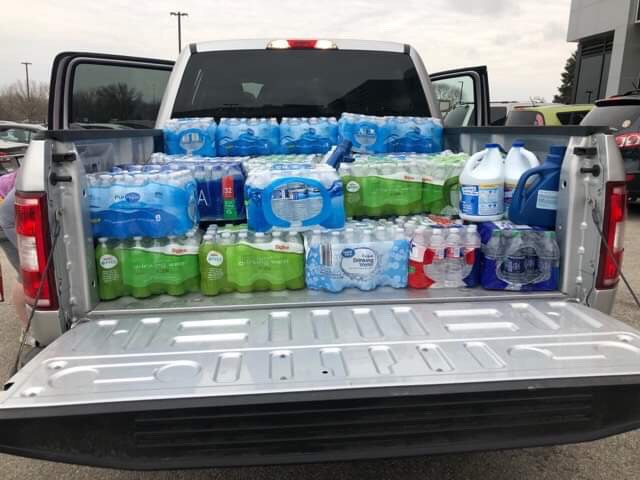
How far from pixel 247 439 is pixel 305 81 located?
10.3 ft

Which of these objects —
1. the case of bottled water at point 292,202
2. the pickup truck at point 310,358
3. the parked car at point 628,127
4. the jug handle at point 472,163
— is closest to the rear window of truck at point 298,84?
the pickup truck at point 310,358

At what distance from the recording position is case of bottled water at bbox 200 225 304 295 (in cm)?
271

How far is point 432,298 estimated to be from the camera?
258 cm

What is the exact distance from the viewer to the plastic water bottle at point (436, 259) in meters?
2.73

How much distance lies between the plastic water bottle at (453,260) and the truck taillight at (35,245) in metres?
1.77

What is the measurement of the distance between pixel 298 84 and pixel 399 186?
1571mm

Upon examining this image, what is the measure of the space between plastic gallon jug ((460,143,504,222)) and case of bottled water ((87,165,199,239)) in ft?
4.77

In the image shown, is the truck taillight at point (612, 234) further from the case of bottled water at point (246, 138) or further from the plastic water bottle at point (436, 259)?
the case of bottled water at point (246, 138)

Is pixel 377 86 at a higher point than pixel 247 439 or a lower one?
higher

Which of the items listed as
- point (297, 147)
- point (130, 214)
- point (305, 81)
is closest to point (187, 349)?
point (130, 214)

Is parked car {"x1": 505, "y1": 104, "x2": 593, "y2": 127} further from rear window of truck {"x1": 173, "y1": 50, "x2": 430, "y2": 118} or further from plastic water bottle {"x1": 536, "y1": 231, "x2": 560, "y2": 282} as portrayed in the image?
plastic water bottle {"x1": 536, "y1": 231, "x2": 560, "y2": 282}

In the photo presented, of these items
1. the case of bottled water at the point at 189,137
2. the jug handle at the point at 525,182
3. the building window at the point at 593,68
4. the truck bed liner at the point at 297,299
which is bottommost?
the truck bed liner at the point at 297,299

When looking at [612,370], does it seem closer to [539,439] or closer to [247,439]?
[539,439]

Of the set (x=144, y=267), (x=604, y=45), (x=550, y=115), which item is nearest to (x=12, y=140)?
(x=144, y=267)
